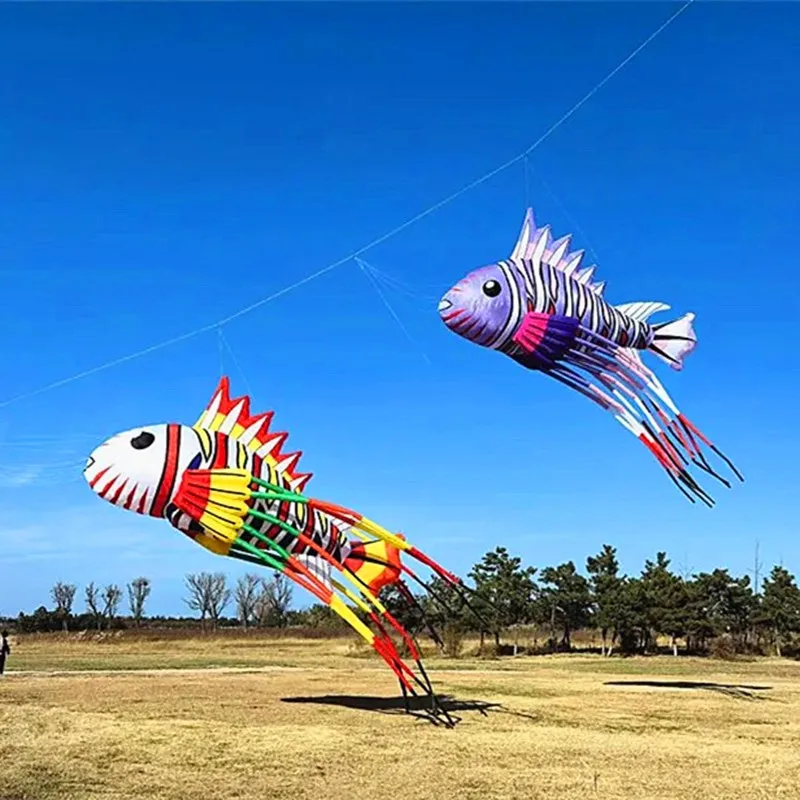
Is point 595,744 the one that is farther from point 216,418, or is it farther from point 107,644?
point 107,644

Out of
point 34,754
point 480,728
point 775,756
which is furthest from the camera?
point 480,728

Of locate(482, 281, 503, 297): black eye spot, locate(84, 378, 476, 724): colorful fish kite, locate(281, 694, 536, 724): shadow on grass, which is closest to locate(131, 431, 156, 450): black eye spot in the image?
locate(84, 378, 476, 724): colorful fish kite

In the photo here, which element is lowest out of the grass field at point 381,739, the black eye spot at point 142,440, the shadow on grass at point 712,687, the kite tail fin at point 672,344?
the grass field at point 381,739

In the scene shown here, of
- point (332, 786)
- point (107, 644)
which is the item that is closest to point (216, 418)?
point (332, 786)

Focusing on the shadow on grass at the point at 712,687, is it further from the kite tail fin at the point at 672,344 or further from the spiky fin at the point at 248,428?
the spiky fin at the point at 248,428

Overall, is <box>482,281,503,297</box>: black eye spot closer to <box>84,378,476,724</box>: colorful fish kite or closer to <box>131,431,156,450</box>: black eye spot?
<box>84,378,476,724</box>: colorful fish kite

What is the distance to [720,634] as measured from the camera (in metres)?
50.7

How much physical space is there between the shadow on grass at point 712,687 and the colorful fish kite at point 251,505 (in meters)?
9.09

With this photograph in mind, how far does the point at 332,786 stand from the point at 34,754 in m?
4.27

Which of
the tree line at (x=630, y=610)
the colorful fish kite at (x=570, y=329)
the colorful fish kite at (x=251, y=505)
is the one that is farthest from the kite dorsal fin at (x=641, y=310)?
the tree line at (x=630, y=610)

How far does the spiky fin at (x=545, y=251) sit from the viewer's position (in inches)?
647

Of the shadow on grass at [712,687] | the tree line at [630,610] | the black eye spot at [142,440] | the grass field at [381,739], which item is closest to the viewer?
the grass field at [381,739]

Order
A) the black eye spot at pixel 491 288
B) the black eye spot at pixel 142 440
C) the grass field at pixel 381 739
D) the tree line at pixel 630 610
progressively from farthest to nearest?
the tree line at pixel 630 610 → the black eye spot at pixel 142 440 → the black eye spot at pixel 491 288 → the grass field at pixel 381 739

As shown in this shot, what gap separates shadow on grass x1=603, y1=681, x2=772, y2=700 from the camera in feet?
75.5
